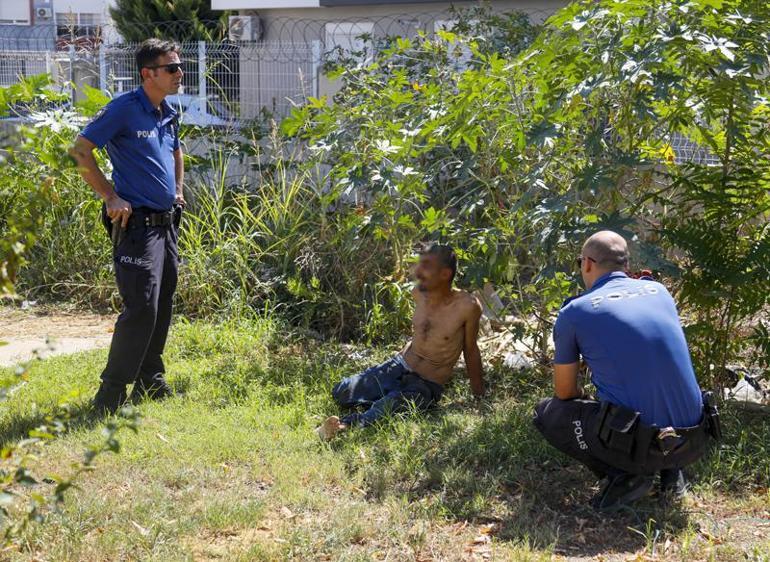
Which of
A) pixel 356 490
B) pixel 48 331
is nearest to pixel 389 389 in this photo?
pixel 356 490

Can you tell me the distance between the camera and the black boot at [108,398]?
575cm

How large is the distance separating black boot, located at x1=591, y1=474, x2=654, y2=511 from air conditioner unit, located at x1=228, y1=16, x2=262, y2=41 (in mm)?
12248

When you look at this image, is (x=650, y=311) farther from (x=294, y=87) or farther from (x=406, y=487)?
(x=294, y=87)

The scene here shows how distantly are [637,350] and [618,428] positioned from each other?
35 centimetres

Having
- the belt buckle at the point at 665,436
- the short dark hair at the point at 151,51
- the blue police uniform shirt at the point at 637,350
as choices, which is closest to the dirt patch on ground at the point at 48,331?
the short dark hair at the point at 151,51

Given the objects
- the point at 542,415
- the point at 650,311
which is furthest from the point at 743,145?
the point at 542,415

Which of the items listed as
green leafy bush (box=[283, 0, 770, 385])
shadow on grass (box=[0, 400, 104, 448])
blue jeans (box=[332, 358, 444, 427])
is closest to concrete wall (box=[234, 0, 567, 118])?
green leafy bush (box=[283, 0, 770, 385])

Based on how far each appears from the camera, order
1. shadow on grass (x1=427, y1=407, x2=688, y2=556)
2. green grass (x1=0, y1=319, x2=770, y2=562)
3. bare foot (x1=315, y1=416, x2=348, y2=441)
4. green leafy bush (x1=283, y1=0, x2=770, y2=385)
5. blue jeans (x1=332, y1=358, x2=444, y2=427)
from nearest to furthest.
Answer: green grass (x1=0, y1=319, x2=770, y2=562), shadow on grass (x1=427, y1=407, x2=688, y2=556), green leafy bush (x1=283, y1=0, x2=770, y2=385), bare foot (x1=315, y1=416, x2=348, y2=441), blue jeans (x1=332, y1=358, x2=444, y2=427)

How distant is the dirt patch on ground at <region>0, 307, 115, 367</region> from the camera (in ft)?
24.4

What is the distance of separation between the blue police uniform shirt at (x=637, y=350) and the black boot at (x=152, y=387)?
2.80 metres

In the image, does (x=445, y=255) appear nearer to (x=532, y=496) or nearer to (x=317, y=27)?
(x=532, y=496)

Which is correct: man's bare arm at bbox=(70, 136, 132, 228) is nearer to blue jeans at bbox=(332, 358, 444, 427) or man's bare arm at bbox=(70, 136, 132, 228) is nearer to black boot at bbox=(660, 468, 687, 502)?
blue jeans at bbox=(332, 358, 444, 427)

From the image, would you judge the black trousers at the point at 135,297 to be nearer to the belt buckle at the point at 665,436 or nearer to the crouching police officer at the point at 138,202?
the crouching police officer at the point at 138,202

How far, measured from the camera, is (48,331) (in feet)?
26.3
